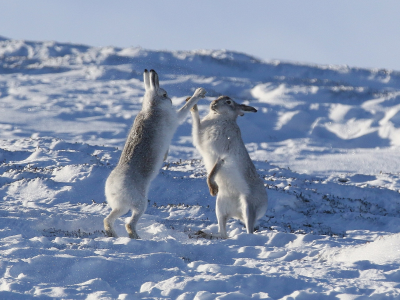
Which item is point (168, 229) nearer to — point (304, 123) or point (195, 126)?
point (195, 126)

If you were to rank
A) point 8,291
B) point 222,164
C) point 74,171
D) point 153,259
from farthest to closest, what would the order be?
point 74,171 < point 222,164 < point 153,259 < point 8,291

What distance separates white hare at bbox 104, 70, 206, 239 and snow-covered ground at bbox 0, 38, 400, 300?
508mm

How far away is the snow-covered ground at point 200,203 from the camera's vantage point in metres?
3.95

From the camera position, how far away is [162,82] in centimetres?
2892

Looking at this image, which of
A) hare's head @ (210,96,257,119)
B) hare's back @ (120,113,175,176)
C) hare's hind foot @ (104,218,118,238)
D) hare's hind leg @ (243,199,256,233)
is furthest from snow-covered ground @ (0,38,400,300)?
hare's head @ (210,96,257,119)

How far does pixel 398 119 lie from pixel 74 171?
53.7 feet

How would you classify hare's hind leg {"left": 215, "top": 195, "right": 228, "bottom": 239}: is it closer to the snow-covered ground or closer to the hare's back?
the snow-covered ground

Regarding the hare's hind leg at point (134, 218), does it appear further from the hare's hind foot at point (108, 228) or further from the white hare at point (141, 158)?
the hare's hind foot at point (108, 228)

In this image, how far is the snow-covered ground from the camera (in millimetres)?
3947

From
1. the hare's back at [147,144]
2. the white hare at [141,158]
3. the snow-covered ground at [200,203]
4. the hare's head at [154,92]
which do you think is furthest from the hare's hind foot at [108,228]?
the hare's head at [154,92]

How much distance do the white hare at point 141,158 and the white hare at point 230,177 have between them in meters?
0.60

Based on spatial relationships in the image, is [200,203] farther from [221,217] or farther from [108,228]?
[108,228]

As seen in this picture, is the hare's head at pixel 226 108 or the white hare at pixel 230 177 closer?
the white hare at pixel 230 177

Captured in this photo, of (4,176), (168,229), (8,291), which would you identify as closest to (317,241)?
(168,229)
